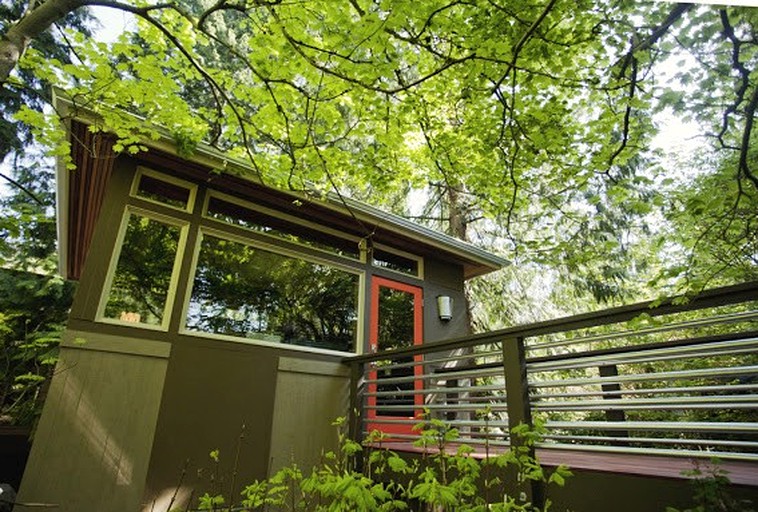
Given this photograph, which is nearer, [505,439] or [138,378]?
[505,439]

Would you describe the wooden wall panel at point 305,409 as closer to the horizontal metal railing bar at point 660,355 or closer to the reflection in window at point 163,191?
the reflection in window at point 163,191

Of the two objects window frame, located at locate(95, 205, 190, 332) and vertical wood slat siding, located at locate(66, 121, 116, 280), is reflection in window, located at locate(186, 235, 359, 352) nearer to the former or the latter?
window frame, located at locate(95, 205, 190, 332)

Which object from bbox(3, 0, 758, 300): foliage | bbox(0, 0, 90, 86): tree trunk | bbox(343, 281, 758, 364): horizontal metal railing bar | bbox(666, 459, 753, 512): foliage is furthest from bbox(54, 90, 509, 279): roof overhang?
bbox(666, 459, 753, 512): foliage

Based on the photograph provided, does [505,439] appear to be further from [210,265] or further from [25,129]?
[25,129]

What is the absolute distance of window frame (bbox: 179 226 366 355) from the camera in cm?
420

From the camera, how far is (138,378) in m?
3.67

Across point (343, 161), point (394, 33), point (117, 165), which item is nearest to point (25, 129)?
point (117, 165)

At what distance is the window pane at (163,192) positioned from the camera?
4230 mm

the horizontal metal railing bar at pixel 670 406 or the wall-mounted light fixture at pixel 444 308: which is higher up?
the wall-mounted light fixture at pixel 444 308

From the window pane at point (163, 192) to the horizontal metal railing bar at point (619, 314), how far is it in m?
2.92

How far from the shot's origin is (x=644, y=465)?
99.6 inches

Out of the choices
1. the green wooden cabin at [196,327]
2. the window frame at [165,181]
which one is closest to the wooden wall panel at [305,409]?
the green wooden cabin at [196,327]

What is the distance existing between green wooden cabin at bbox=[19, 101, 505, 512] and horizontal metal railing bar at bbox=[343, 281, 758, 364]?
1.27m

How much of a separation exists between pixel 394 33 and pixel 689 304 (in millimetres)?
2588
